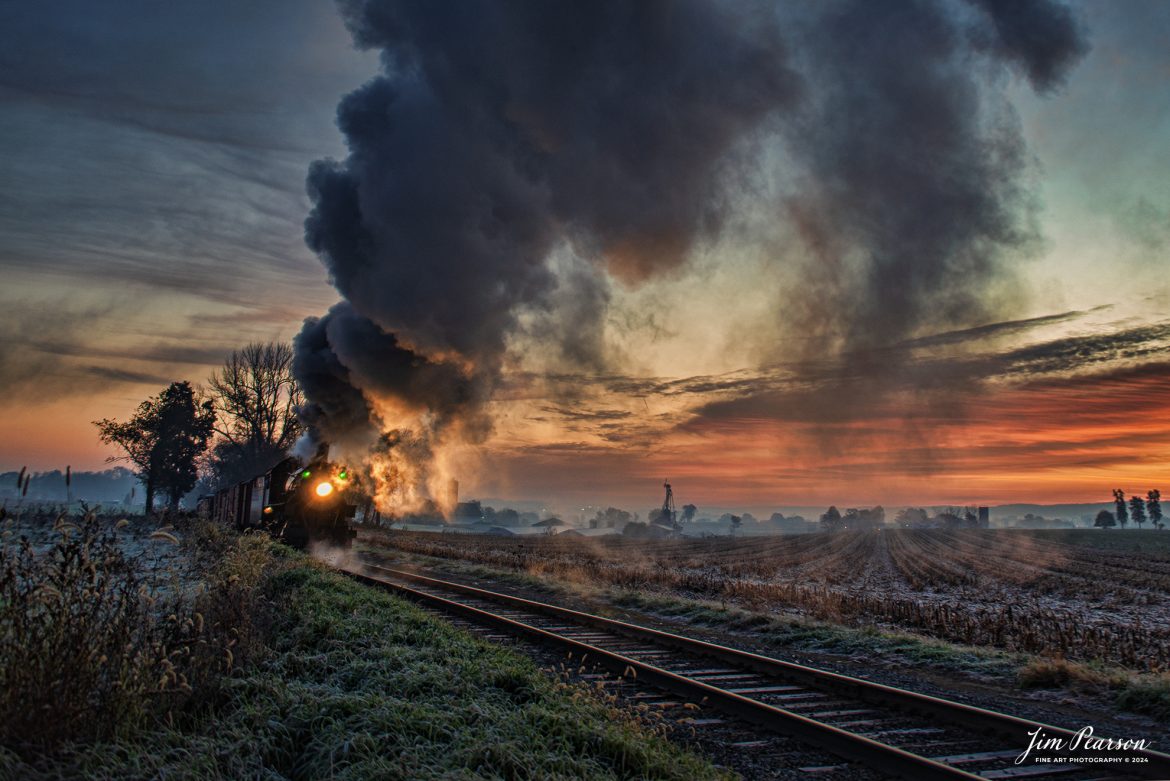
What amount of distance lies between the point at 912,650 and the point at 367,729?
8.90m

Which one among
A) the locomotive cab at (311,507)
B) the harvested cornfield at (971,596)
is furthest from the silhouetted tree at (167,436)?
the locomotive cab at (311,507)

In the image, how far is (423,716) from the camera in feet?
17.9

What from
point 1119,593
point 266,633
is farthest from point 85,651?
point 1119,593

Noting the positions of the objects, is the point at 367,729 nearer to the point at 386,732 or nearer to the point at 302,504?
the point at 386,732

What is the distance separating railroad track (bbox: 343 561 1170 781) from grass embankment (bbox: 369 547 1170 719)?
105 inches

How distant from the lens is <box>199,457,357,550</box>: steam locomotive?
22439mm

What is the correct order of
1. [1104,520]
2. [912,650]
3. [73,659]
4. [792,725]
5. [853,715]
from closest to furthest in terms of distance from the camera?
[73,659], [792,725], [853,715], [912,650], [1104,520]

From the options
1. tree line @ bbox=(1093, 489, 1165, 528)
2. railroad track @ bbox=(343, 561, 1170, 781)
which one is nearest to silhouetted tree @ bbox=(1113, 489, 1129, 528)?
tree line @ bbox=(1093, 489, 1165, 528)

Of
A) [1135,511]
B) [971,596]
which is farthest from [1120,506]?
[971,596]

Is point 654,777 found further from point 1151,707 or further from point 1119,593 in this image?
point 1119,593
